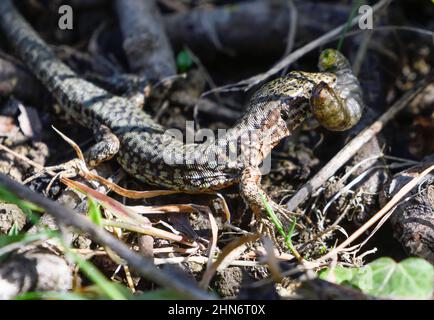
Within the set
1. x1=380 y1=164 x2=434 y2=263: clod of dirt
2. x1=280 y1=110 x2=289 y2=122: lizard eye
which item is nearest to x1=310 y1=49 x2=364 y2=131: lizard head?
x1=280 y1=110 x2=289 y2=122: lizard eye

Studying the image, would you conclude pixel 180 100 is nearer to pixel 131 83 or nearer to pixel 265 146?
pixel 131 83

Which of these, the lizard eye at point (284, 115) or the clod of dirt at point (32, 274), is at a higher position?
the lizard eye at point (284, 115)

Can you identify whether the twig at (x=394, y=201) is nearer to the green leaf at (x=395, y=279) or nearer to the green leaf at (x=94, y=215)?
the green leaf at (x=395, y=279)

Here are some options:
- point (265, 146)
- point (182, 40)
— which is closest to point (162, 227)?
point (265, 146)

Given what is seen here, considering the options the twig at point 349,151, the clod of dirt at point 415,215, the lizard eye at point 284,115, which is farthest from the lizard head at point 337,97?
the clod of dirt at point 415,215

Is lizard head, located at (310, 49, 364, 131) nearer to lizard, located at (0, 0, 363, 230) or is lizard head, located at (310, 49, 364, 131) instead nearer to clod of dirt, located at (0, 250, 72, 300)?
lizard, located at (0, 0, 363, 230)

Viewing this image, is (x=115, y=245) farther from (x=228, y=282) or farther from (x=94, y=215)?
(x=228, y=282)
